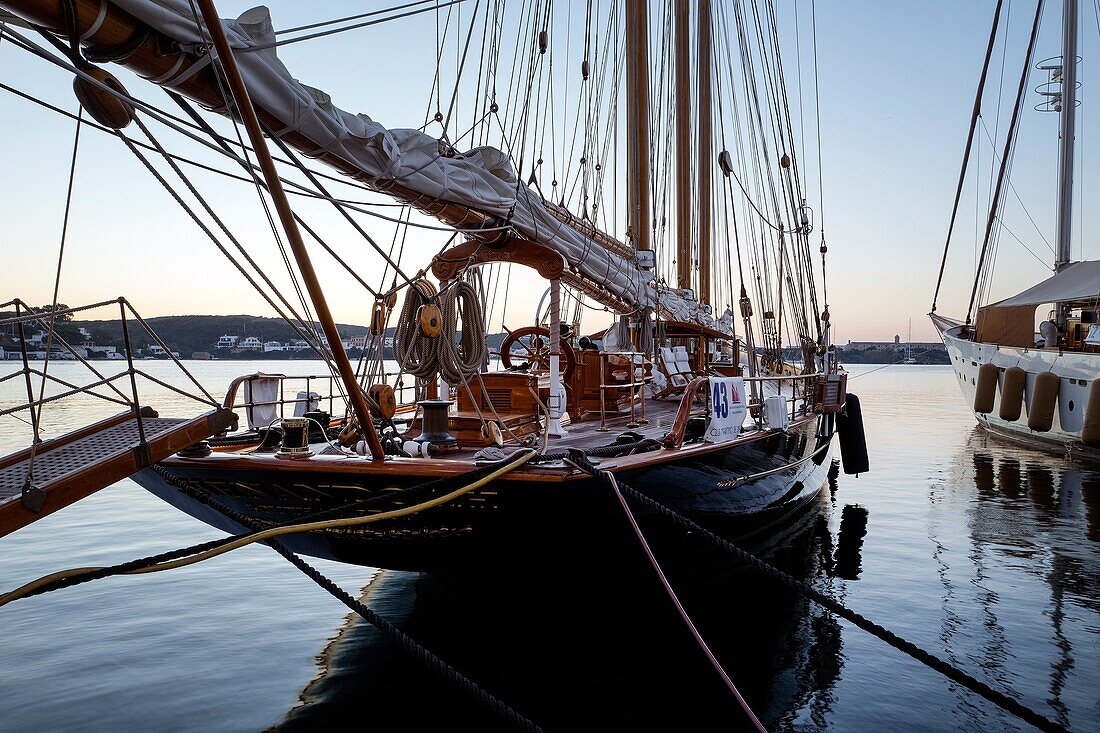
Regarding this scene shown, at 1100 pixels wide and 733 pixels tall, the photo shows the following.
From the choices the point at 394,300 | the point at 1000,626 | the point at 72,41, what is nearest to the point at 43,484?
the point at 72,41

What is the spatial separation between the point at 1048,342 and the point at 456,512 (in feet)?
79.9

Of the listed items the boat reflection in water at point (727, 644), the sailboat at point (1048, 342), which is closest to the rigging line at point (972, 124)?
the sailboat at point (1048, 342)

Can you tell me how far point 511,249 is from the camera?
304 inches

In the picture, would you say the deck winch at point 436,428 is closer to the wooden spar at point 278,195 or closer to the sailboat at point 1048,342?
the wooden spar at point 278,195

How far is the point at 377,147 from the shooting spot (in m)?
5.50

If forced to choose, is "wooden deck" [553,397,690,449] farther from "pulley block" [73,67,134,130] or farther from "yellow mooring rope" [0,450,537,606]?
"pulley block" [73,67,134,130]

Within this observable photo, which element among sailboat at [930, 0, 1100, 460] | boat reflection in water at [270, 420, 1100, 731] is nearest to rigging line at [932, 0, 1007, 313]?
sailboat at [930, 0, 1100, 460]

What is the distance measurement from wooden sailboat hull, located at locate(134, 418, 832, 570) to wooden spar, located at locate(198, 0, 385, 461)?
28.5 inches

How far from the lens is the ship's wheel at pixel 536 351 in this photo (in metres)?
9.80

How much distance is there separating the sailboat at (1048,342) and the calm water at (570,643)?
423 inches

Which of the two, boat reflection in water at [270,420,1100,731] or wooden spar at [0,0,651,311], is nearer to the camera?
wooden spar at [0,0,651,311]

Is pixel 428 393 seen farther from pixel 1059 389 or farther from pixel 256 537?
pixel 1059 389

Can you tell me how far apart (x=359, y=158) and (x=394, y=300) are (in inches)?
79.6

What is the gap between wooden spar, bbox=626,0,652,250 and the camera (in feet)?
45.0
